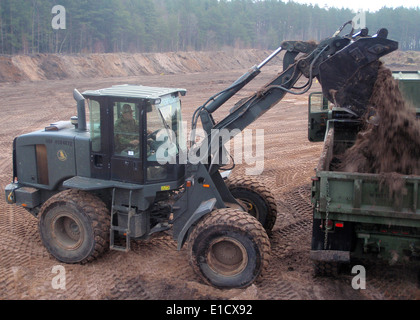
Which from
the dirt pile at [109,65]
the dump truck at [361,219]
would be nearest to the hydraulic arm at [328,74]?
the dump truck at [361,219]

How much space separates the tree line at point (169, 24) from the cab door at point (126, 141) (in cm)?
3852

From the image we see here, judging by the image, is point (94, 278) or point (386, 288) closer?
point (386, 288)

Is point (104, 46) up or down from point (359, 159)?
up

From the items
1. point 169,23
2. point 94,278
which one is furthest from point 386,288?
point 169,23

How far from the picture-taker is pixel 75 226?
22.3 feet

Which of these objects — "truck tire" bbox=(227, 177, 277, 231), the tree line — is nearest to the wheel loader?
"truck tire" bbox=(227, 177, 277, 231)

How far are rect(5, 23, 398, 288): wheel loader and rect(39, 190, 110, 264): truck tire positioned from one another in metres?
0.01

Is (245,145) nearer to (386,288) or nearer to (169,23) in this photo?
(386,288)

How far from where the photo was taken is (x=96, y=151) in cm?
654

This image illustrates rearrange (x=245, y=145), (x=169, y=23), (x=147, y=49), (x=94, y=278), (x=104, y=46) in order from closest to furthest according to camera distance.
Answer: (x=94, y=278) → (x=245, y=145) → (x=104, y=46) → (x=147, y=49) → (x=169, y=23)

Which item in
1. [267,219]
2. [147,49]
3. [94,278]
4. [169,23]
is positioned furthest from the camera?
[169,23]

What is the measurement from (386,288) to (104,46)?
49038mm

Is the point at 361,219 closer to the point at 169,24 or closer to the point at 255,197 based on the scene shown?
the point at 255,197

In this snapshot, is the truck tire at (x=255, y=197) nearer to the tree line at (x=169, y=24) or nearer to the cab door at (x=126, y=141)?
the cab door at (x=126, y=141)
